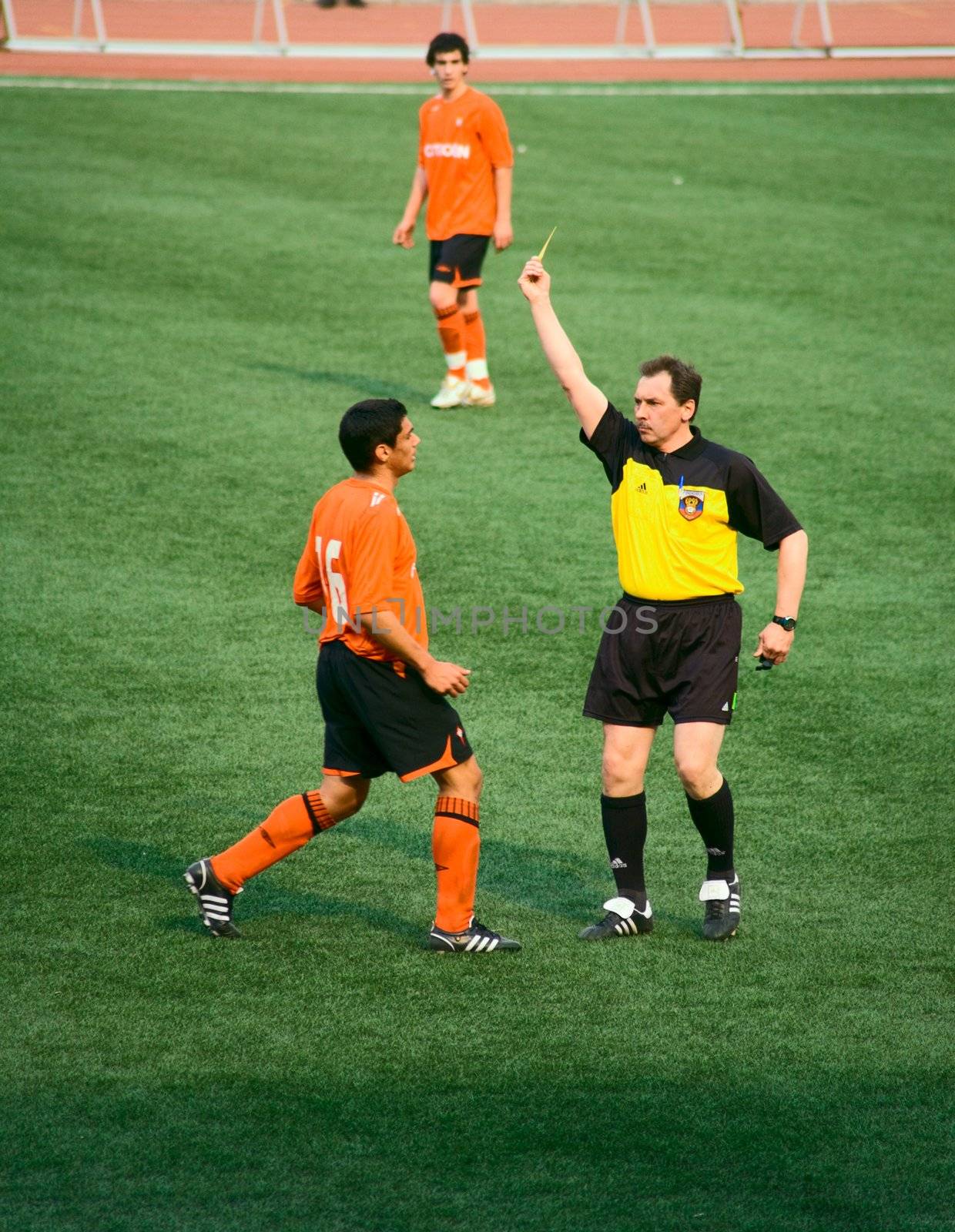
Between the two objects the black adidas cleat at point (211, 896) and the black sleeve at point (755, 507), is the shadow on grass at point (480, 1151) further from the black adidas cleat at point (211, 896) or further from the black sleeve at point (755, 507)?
the black sleeve at point (755, 507)

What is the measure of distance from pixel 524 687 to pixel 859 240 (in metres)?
10.3

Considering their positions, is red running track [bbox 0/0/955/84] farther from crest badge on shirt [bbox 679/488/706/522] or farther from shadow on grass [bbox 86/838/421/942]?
crest badge on shirt [bbox 679/488/706/522]

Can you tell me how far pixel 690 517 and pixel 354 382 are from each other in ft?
24.6

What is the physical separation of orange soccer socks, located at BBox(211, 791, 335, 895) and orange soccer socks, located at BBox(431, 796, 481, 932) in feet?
1.30

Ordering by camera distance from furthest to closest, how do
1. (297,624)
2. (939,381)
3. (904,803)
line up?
(939,381), (297,624), (904,803)

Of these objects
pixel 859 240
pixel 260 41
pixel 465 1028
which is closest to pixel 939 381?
pixel 859 240

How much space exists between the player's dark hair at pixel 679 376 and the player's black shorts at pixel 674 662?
70cm

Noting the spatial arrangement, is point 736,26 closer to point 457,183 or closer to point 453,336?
point 457,183

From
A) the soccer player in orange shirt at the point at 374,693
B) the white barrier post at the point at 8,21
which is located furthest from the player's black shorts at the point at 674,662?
the white barrier post at the point at 8,21

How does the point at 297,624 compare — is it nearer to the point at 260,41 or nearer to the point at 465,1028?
the point at 465,1028

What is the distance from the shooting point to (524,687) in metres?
8.25

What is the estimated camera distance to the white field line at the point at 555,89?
2184 cm

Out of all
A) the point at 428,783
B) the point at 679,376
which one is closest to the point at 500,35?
the point at 428,783

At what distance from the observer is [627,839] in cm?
579
